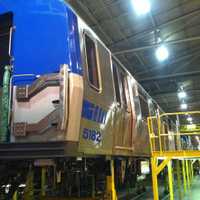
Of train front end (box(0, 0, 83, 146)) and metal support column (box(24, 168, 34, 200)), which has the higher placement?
train front end (box(0, 0, 83, 146))

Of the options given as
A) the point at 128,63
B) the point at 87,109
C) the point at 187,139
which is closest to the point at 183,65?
the point at 128,63

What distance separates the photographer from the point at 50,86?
317 cm

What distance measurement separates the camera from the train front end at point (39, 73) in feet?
10.2

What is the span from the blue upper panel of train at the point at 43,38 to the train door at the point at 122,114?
1.73 metres

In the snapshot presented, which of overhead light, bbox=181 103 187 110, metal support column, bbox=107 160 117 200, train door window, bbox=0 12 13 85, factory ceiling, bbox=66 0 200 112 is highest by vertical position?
factory ceiling, bbox=66 0 200 112

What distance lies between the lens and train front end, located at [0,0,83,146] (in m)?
3.11

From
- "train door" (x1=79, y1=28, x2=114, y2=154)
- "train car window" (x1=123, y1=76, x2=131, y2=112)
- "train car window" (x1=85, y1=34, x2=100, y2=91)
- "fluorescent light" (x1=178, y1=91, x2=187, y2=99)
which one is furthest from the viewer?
"fluorescent light" (x1=178, y1=91, x2=187, y2=99)

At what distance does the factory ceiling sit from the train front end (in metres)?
4.77

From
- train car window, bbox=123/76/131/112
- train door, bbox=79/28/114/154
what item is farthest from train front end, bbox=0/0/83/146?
train car window, bbox=123/76/131/112

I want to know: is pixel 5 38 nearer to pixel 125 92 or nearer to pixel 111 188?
pixel 125 92

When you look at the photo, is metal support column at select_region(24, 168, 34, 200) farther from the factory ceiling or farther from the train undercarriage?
the factory ceiling

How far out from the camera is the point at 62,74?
3.15m

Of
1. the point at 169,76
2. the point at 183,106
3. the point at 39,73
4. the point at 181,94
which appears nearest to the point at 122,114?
the point at 39,73

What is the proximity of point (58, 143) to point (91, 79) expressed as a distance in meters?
1.15
